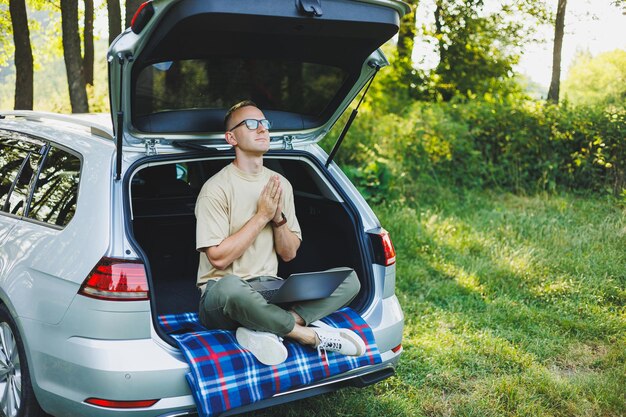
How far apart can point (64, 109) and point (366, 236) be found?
1284cm

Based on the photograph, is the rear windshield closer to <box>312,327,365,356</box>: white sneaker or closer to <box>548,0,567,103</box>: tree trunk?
<box>312,327,365,356</box>: white sneaker

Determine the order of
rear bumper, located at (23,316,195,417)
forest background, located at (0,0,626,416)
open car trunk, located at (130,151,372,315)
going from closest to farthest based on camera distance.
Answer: rear bumper, located at (23,316,195,417) → open car trunk, located at (130,151,372,315) → forest background, located at (0,0,626,416)

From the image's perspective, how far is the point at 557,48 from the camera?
12.0m

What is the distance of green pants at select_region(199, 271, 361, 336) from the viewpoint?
3027 millimetres

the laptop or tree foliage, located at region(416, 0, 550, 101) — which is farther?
tree foliage, located at region(416, 0, 550, 101)

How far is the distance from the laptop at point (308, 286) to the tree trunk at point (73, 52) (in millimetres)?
7061

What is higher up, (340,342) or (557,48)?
(557,48)

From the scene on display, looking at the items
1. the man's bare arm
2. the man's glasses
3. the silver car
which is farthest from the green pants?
the man's glasses

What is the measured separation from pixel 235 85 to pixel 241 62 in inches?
6.6

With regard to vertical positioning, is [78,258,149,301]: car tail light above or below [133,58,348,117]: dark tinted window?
below

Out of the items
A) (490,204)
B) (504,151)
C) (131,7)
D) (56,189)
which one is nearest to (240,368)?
(56,189)

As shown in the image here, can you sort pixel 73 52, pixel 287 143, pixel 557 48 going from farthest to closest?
pixel 557 48 < pixel 73 52 < pixel 287 143

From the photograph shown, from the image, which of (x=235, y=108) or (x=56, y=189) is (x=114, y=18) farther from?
(x=56, y=189)

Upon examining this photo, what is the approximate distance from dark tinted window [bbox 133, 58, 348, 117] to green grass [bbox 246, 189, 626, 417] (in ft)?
5.55
